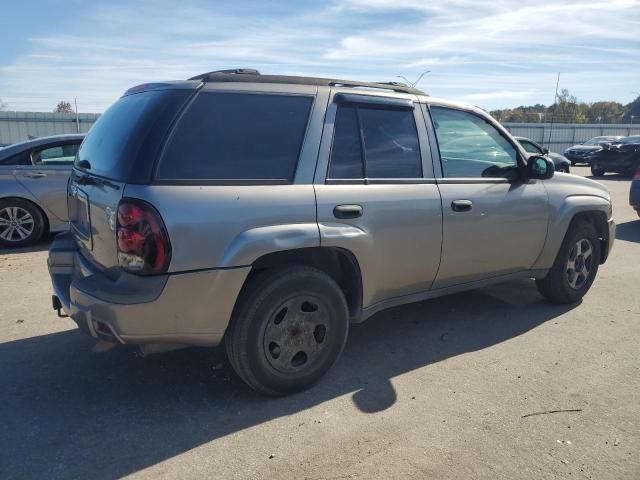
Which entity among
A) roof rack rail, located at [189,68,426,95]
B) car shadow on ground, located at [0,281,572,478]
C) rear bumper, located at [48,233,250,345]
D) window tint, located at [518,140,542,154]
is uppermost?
roof rack rail, located at [189,68,426,95]

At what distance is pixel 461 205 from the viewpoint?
4.03 metres

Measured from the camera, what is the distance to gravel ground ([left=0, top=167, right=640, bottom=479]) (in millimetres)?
2756

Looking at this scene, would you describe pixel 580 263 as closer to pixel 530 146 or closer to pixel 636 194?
pixel 636 194

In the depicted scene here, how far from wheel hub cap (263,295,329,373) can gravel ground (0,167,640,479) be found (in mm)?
233

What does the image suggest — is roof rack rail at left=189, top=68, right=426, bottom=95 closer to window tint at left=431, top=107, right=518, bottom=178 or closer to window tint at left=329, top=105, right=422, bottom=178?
window tint at left=329, top=105, right=422, bottom=178

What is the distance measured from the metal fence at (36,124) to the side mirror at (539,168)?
1845 centimetres

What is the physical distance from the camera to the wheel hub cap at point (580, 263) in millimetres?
5078

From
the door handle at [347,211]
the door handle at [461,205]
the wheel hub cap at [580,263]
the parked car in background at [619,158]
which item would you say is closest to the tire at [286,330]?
the door handle at [347,211]

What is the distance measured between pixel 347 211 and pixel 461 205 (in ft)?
3.51

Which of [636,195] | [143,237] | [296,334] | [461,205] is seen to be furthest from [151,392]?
[636,195]

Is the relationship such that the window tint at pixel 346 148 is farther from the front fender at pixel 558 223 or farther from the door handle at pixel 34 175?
the door handle at pixel 34 175

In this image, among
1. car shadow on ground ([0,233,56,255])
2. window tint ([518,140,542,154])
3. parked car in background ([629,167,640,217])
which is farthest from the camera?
window tint ([518,140,542,154])

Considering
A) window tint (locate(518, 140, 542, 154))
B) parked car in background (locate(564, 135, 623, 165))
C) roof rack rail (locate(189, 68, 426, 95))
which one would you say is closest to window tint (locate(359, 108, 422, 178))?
roof rack rail (locate(189, 68, 426, 95))

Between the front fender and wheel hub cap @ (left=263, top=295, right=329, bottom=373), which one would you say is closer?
wheel hub cap @ (left=263, top=295, right=329, bottom=373)
